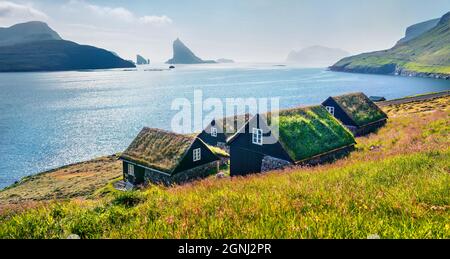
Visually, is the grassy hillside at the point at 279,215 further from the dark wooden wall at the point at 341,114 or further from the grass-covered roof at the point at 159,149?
the dark wooden wall at the point at 341,114

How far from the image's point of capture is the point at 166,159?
36.7m

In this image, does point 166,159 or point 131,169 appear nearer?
point 166,159

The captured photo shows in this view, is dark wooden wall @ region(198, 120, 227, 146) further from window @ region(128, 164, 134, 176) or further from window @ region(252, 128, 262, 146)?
window @ region(252, 128, 262, 146)

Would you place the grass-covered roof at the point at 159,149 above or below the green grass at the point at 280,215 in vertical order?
below

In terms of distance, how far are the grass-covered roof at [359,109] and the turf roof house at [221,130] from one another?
14.7 meters

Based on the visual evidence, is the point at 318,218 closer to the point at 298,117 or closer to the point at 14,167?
the point at 298,117

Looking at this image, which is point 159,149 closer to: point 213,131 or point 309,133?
point 213,131

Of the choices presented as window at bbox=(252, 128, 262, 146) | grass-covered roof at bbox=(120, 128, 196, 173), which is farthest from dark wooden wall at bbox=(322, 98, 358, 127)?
grass-covered roof at bbox=(120, 128, 196, 173)

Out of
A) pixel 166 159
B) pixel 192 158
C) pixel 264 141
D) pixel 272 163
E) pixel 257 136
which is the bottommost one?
pixel 192 158

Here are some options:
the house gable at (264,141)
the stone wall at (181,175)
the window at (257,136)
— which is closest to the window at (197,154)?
the stone wall at (181,175)

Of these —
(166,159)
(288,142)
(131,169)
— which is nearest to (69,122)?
(131,169)

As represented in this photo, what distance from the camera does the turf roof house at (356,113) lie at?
4553 cm

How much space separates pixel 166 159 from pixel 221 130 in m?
14.7
